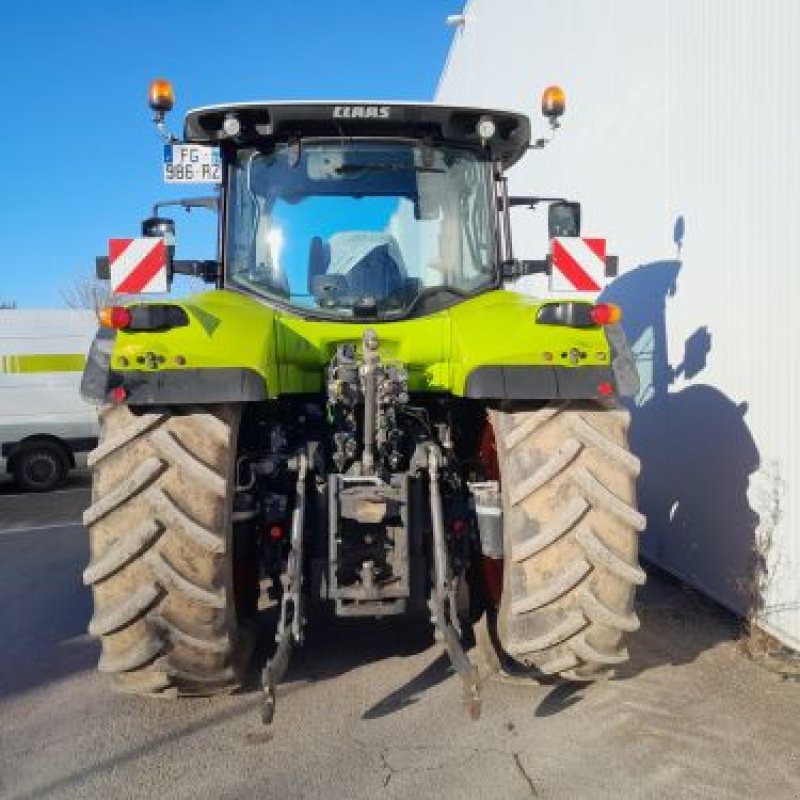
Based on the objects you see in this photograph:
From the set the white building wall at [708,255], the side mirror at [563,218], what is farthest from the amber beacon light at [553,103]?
the white building wall at [708,255]

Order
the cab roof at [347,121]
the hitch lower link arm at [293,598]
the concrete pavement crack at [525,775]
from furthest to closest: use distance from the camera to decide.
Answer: the cab roof at [347,121]
the hitch lower link arm at [293,598]
the concrete pavement crack at [525,775]

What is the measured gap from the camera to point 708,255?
195 inches

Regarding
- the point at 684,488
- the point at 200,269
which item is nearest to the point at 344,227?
the point at 200,269

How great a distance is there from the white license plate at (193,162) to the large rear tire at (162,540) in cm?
174

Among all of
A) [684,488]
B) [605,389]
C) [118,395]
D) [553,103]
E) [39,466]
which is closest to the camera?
[118,395]

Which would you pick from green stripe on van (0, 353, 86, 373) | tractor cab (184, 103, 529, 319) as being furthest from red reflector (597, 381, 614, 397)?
green stripe on van (0, 353, 86, 373)

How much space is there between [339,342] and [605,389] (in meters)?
1.20

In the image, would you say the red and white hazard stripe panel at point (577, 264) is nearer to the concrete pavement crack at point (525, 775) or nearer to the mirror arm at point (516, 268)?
the mirror arm at point (516, 268)

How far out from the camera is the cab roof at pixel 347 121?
397 cm

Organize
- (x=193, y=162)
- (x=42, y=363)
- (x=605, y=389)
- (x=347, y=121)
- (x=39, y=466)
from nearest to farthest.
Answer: (x=605, y=389) < (x=347, y=121) < (x=193, y=162) < (x=42, y=363) < (x=39, y=466)

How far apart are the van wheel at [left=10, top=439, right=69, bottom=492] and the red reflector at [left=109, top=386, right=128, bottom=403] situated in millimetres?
9360

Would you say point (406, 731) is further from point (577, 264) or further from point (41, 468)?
point (41, 468)

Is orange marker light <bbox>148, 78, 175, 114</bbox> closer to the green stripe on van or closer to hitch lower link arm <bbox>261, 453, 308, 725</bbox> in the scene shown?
hitch lower link arm <bbox>261, 453, 308, 725</bbox>

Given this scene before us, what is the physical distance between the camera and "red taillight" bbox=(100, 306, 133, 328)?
3.21m
